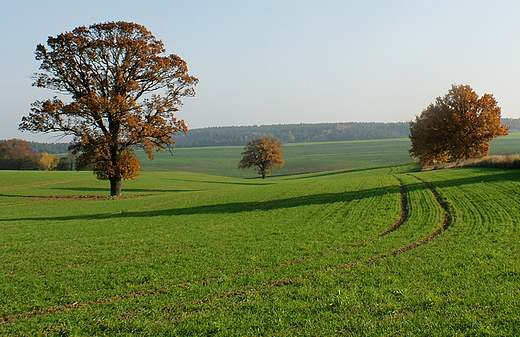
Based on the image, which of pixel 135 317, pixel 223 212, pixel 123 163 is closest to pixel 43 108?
pixel 123 163

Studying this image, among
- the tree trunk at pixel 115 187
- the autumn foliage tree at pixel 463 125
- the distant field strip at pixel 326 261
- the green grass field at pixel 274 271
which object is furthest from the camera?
the autumn foliage tree at pixel 463 125

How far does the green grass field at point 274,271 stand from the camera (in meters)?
7.44

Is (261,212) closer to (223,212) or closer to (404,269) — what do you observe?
(223,212)

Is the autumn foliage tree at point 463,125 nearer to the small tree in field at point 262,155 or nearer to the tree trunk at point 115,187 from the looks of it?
the small tree in field at point 262,155

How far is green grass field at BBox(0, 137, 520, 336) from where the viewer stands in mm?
7441

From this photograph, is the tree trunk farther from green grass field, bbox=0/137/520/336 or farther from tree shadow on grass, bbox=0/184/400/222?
green grass field, bbox=0/137/520/336

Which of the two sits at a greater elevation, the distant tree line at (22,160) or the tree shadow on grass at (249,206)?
the distant tree line at (22,160)

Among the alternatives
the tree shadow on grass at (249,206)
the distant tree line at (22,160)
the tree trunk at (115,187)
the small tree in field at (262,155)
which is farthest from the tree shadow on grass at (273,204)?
the distant tree line at (22,160)

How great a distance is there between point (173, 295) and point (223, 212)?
1439 centimetres

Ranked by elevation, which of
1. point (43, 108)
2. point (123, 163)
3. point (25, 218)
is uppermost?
point (43, 108)

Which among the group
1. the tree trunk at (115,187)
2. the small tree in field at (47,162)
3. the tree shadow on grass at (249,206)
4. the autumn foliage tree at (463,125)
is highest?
the autumn foliage tree at (463,125)

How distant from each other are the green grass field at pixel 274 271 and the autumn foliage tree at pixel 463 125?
32271mm

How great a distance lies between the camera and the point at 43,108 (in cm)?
2995

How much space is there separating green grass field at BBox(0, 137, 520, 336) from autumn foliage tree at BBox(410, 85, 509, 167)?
32.3 m
